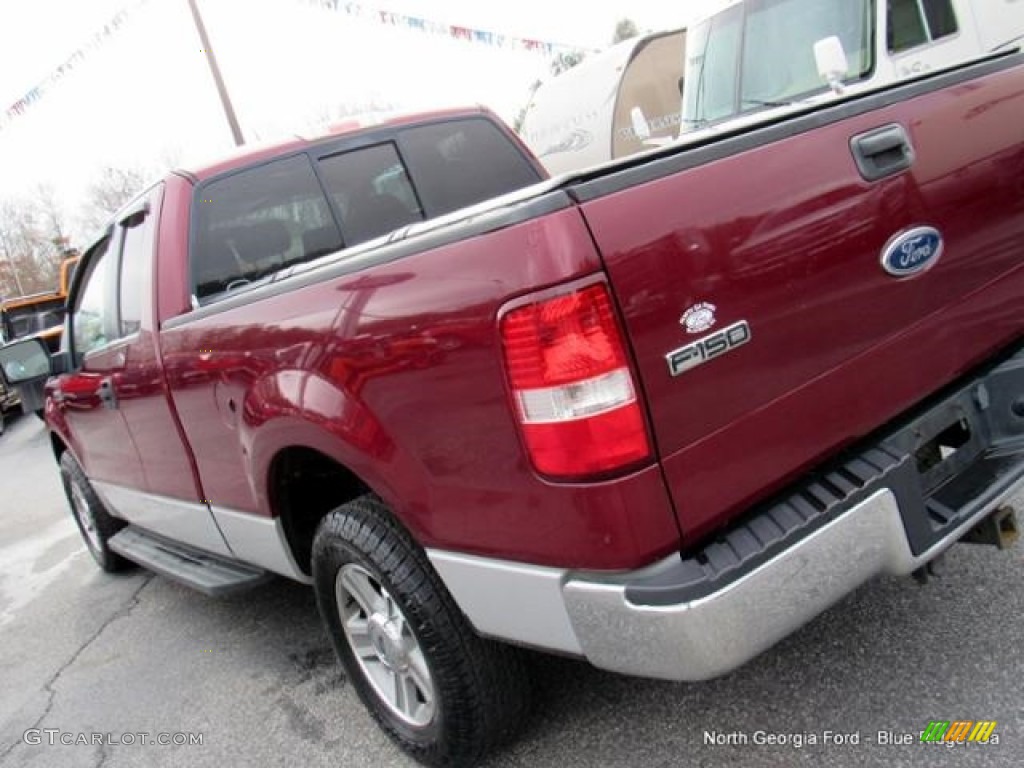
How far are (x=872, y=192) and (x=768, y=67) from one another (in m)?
5.19

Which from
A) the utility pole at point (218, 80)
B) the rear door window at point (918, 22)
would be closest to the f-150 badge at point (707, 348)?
the rear door window at point (918, 22)

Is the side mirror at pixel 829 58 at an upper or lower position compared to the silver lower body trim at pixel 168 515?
upper

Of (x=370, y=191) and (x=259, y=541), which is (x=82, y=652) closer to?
(x=259, y=541)

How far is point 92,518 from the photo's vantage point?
477cm

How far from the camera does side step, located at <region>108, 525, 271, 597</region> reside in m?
3.11

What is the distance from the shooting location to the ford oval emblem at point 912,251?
195 centimetres

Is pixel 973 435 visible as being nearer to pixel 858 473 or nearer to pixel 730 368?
pixel 858 473

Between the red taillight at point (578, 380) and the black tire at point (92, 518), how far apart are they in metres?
3.65

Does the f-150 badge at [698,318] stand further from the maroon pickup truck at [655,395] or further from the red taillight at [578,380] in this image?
the red taillight at [578,380]

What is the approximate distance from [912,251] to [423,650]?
1558mm

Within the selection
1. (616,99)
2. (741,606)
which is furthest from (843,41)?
(616,99)

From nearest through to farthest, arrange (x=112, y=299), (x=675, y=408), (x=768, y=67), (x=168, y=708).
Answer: (x=675, y=408) → (x=168, y=708) → (x=112, y=299) → (x=768, y=67)

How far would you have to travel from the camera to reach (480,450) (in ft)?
5.89

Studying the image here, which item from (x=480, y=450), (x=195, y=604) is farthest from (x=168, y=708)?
(x=480, y=450)
